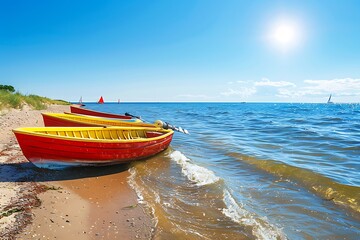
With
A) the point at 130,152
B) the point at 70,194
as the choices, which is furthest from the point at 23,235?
the point at 130,152

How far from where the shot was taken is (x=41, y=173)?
7.44 metres

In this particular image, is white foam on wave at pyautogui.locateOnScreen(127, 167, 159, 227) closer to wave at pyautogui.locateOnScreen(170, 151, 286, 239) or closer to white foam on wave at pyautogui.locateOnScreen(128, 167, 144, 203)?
white foam on wave at pyautogui.locateOnScreen(128, 167, 144, 203)

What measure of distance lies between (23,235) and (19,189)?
2.37 meters

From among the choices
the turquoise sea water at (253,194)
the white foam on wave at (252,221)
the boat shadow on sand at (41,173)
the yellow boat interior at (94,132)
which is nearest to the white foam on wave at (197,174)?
the turquoise sea water at (253,194)

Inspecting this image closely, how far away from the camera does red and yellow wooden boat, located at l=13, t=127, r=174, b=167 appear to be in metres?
7.19

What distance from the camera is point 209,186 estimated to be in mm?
7691

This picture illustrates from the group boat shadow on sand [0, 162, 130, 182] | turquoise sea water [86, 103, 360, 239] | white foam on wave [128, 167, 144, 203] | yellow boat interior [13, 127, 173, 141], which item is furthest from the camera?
yellow boat interior [13, 127, 173, 141]

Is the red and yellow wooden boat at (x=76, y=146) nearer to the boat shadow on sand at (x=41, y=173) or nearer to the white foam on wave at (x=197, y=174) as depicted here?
the boat shadow on sand at (x=41, y=173)

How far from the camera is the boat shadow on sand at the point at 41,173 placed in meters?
6.83

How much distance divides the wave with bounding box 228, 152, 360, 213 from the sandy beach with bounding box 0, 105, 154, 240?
5.67 meters

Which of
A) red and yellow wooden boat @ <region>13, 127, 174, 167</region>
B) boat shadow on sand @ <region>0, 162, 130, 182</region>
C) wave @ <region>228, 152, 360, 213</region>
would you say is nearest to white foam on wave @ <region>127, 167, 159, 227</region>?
boat shadow on sand @ <region>0, 162, 130, 182</region>

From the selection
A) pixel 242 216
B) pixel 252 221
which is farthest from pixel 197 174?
pixel 252 221

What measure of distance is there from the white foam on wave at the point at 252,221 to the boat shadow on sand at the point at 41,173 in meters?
4.52

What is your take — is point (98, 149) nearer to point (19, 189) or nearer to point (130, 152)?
point (130, 152)
